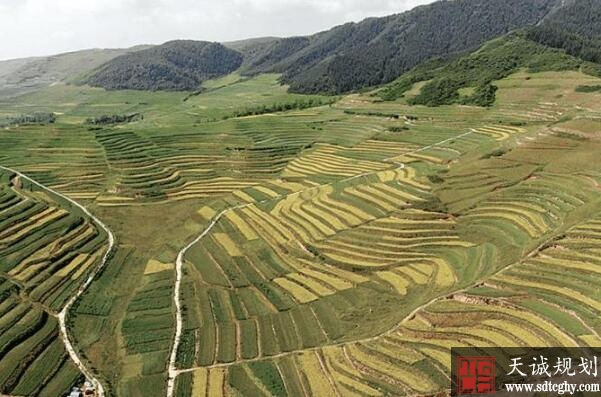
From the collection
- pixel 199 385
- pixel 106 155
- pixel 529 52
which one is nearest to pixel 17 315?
pixel 199 385

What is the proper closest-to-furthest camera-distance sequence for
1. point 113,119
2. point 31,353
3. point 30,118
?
point 31,353 → point 113,119 → point 30,118

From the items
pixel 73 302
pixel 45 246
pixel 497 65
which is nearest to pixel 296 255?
pixel 73 302

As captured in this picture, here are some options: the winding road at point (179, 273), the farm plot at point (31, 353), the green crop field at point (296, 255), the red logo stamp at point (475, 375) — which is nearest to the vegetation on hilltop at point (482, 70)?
the green crop field at point (296, 255)

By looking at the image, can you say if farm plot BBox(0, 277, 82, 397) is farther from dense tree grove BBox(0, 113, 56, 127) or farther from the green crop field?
dense tree grove BBox(0, 113, 56, 127)

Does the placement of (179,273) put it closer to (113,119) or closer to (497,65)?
(497,65)

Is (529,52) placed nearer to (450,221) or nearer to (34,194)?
(450,221)

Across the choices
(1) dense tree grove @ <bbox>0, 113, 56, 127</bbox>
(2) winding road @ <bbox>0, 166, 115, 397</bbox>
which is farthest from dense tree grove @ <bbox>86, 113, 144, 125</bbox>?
(2) winding road @ <bbox>0, 166, 115, 397</bbox>

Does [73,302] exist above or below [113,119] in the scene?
below
